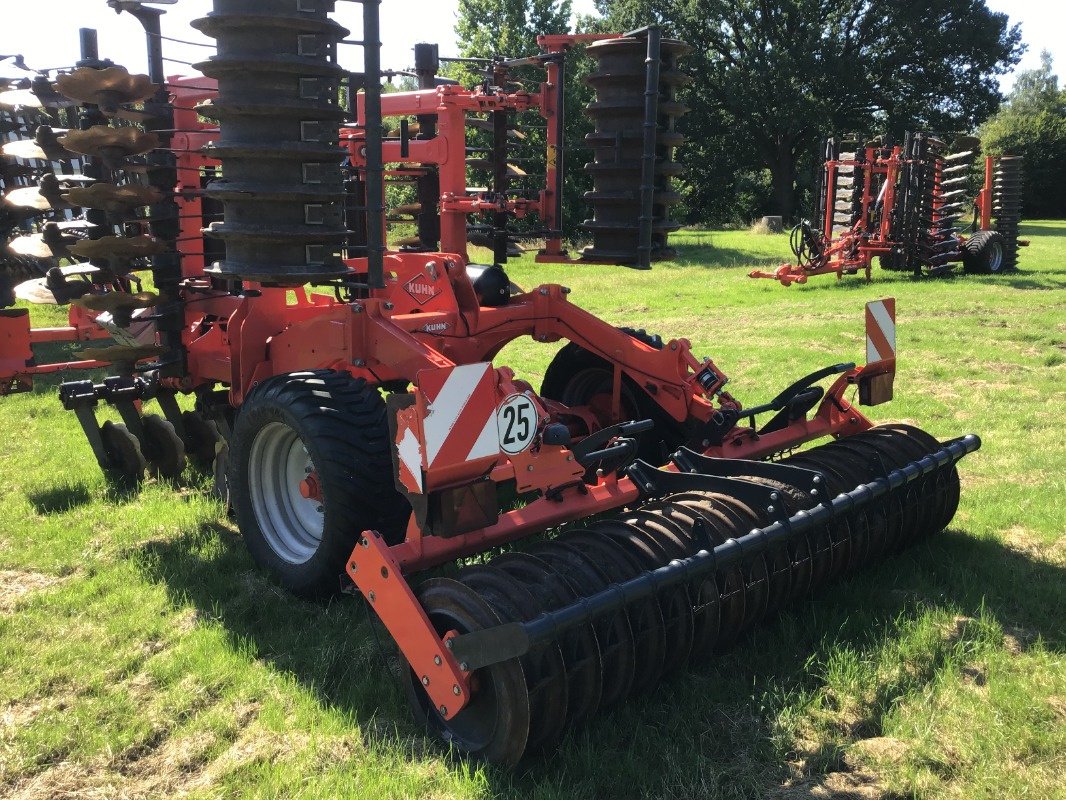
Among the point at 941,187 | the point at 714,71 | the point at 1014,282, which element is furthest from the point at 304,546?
the point at 714,71

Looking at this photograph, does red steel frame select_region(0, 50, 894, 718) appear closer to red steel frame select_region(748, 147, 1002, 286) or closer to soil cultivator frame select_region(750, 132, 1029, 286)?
soil cultivator frame select_region(750, 132, 1029, 286)

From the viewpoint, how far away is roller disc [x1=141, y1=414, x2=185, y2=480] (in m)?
6.06

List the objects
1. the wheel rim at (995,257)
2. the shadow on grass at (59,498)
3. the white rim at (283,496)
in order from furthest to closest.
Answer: the wheel rim at (995,257), the shadow on grass at (59,498), the white rim at (283,496)

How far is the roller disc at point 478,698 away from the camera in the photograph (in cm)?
292

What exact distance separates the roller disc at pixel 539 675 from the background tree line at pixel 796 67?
119 ft

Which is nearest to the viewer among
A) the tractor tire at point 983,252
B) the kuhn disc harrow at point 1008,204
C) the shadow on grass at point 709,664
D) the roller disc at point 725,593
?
the shadow on grass at point 709,664

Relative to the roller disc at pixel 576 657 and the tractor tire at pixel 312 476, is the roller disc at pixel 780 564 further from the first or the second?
the tractor tire at pixel 312 476

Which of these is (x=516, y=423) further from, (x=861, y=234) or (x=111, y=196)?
(x=861, y=234)

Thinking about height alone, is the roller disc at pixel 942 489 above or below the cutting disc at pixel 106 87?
below

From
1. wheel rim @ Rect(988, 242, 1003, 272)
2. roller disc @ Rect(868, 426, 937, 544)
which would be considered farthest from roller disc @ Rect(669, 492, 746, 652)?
wheel rim @ Rect(988, 242, 1003, 272)

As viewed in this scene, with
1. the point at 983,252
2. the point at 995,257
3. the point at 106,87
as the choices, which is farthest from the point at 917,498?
the point at 995,257

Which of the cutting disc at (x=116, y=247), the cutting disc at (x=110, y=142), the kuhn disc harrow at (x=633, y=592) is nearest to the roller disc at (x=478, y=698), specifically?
the kuhn disc harrow at (x=633, y=592)

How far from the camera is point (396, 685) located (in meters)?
3.60

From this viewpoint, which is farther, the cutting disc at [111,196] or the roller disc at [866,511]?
the cutting disc at [111,196]
